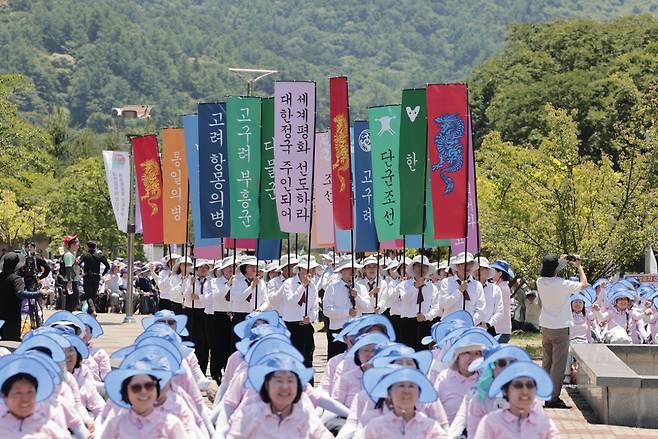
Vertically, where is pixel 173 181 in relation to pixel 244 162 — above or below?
below

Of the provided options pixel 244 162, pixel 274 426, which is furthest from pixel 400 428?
pixel 244 162

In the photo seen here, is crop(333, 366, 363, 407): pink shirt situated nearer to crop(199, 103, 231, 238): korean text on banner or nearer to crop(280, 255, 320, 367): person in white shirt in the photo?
crop(280, 255, 320, 367): person in white shirt

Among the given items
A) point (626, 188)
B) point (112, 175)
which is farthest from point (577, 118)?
point (626, 188)

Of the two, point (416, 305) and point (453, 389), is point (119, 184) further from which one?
point (453, 389)

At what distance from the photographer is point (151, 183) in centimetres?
2752

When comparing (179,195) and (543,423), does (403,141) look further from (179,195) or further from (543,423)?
(543,423)

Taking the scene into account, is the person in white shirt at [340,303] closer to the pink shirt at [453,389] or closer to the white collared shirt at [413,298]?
the white collared shirt at [413,298]

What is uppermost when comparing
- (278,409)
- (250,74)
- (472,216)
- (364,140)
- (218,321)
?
(250,74)

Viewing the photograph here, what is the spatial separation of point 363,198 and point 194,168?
259cm

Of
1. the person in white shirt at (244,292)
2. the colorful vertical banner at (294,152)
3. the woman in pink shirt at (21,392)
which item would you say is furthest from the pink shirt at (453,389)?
the colorful vertical banner at (294,152)

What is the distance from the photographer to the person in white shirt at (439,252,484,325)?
1825 cm

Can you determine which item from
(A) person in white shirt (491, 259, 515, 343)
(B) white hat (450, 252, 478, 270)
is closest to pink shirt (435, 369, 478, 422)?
(A) person in white shirt (491, 259, 515, 343)

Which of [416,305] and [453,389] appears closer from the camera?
[453,389]

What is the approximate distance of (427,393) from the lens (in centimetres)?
905
